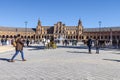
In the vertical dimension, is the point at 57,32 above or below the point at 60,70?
above

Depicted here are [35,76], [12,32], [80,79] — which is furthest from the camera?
[12,32]

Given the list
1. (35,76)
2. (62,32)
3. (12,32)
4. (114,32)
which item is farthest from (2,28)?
(35,76)

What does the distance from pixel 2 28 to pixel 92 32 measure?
52.5m

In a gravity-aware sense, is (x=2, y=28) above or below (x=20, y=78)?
above

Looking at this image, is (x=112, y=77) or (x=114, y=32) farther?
(x=114, y=32)

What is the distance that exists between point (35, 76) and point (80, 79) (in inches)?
67.7

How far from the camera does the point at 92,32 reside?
527ft

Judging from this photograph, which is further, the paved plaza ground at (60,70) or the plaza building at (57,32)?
the plaza building at (57,32)

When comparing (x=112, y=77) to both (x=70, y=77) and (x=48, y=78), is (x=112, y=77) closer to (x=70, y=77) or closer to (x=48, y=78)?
(x=70, y=77)

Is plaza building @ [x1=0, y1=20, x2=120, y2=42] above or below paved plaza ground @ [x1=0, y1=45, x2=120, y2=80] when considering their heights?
above

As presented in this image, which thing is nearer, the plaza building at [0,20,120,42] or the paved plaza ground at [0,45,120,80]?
the paved plaza ground at [0,45,120,80]

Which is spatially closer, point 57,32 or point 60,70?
point 60,70

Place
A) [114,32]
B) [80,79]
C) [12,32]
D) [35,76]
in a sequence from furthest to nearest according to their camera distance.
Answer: [12,32]
[114,32]
[35,76]
[80,79]

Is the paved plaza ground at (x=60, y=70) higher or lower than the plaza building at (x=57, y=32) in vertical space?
lower
